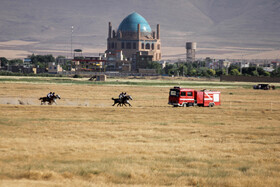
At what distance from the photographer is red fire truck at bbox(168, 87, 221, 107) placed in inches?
2406

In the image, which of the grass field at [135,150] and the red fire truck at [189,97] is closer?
the grass field at [135,150]

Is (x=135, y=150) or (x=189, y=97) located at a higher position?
(x=189, y=97)

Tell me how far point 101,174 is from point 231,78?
477 feet

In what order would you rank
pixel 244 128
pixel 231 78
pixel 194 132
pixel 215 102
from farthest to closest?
pixel 231 78 < pixel 215 102 < pixel 244 128 < pixel 194 132

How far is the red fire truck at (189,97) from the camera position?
61.1 metres

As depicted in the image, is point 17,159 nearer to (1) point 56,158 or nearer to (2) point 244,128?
(1) point 56,158

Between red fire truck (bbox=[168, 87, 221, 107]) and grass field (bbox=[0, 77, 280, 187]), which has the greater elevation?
red fire truck (bbox=[168, 87, 221, 107])

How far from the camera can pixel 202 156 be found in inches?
1169

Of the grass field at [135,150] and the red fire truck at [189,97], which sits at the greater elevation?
the red fire truck at [189,97]

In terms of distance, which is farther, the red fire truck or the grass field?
the red fire truck

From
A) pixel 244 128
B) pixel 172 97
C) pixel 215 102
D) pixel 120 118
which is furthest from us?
pixel 215 102

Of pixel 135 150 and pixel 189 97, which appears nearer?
pixel 135 150

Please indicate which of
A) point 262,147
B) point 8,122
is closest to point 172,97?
point 8,122

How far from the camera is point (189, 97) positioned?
62156 millimetres
